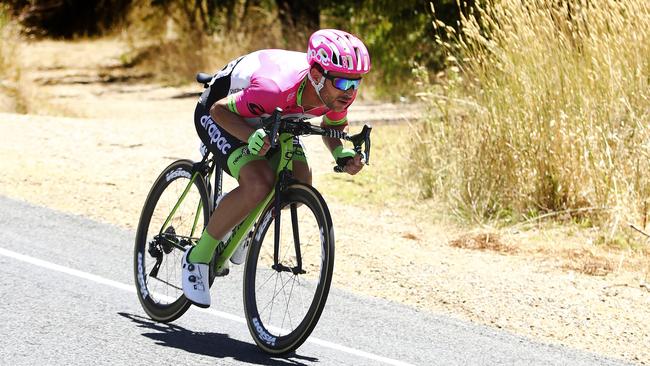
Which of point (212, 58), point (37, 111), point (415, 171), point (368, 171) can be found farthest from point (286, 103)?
point (212, 58)

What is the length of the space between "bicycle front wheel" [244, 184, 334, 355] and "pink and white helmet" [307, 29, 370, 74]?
612mm

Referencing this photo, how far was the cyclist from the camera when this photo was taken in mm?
5395

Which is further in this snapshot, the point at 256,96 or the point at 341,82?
the point at 256,96

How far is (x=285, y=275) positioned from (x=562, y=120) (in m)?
4.78

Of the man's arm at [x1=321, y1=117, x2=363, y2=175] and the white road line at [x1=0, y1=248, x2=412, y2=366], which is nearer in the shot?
the man's arm at [x1=321, y1=117, x2=363, y2=175]

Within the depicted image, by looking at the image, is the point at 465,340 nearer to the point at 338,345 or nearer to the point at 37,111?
the point at 338,345

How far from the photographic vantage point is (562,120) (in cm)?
984

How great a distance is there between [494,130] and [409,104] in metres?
5.94

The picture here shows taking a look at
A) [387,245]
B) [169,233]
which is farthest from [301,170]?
[387,245]

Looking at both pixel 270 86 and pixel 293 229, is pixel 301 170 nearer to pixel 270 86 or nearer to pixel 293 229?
pixel 293 229

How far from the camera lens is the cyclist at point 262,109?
212 inches

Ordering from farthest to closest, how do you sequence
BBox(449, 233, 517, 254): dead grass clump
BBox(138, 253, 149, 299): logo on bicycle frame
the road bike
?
BBox(449, 233, 517, 254): dead grass clump, BBox(138, 253, 149, 299): logo on bicycle frame, the road bike

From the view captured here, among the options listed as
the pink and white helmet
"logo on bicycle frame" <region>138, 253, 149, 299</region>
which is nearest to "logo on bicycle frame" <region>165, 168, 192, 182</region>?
"logo on bicycle frame" <region>138, 253, 149, 299</region>

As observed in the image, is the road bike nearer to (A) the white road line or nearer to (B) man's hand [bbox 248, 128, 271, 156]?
(B) man's hand [bbox 248, 128, 271, 156]
